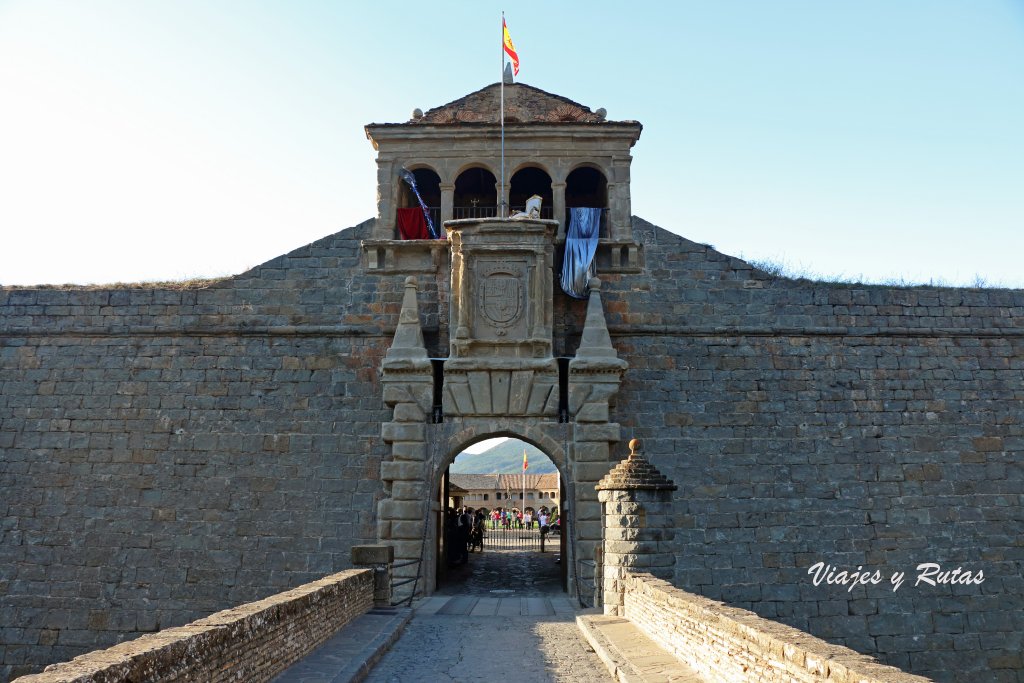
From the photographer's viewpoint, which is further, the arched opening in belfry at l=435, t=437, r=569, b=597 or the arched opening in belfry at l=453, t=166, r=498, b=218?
the arched opening in belfry at l=453, t=166, r=498, b=218

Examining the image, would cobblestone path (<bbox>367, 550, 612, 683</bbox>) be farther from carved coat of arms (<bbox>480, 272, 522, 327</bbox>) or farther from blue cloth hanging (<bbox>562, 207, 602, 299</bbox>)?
blue cloth hanging (<bbox>562, 207, 602, 299</bbox>)

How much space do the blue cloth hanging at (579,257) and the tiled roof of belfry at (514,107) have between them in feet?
7.54

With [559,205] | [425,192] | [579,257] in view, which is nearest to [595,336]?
[579,257]

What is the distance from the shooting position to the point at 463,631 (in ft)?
31.6

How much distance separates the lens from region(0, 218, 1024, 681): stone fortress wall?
40.8ft

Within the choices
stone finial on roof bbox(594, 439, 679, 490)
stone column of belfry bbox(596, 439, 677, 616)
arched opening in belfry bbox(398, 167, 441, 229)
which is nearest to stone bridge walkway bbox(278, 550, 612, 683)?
stone column of belfry bbox(596, 439, 677, 616)

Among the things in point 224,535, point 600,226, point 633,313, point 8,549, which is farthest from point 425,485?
point 8,549

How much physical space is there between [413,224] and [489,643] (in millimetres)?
8029

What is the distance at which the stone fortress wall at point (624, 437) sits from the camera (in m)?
12.4

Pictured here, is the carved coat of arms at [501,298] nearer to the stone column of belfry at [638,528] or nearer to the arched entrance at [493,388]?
the arched entrance at [493,388]

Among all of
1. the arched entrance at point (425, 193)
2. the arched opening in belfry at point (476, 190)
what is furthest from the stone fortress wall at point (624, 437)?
the arched opening in belfry at point (476, 190)

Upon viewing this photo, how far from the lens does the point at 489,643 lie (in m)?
8.85

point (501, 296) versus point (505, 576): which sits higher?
point (501, 296)

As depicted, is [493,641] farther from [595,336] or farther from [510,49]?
[510,49]
